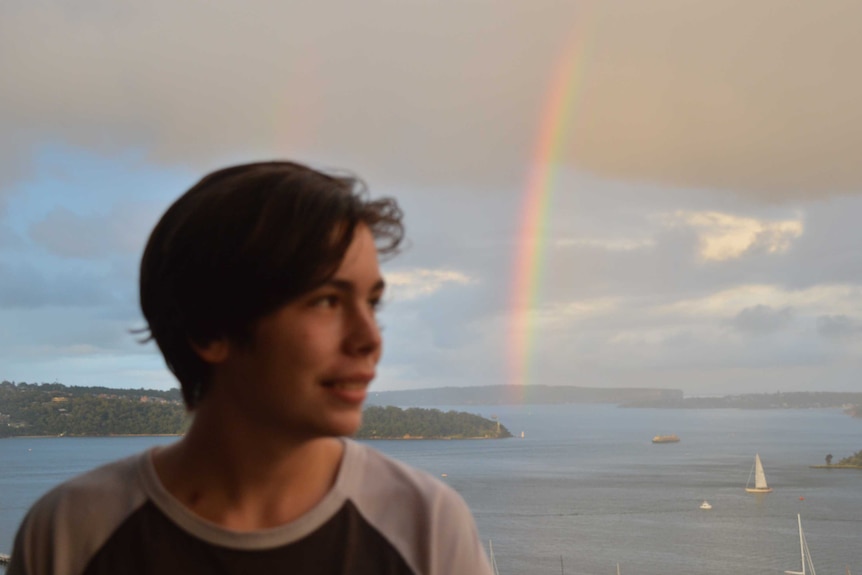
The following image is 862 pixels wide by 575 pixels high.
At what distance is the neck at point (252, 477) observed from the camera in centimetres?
85

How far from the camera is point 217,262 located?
2.71 ft

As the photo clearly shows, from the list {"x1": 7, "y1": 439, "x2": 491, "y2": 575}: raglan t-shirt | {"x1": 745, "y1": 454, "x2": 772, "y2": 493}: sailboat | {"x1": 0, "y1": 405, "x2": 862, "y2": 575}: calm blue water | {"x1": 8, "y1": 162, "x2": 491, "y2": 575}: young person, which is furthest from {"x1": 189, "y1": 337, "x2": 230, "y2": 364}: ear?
{"x1": 745, "y1": 454, "x2": 772, "y2": 493}: sailboat

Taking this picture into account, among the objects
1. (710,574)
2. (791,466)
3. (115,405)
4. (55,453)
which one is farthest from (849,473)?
(115,405)

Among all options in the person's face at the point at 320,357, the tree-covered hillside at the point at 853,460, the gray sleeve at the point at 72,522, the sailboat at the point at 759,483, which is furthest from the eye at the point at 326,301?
the tree-covered hillside at the point at 853,460

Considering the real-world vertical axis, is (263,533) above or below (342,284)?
below

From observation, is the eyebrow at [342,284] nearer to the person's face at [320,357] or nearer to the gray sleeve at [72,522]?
the person's face at [320,357]

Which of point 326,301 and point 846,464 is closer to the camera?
point 326,301

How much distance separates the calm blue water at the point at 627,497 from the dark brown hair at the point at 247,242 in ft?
61.4

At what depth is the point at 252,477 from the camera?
85cm

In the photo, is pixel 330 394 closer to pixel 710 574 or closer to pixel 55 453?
pixel 710 574

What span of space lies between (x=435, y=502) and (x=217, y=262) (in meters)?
0.29

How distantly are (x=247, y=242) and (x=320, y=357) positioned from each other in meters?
0.12

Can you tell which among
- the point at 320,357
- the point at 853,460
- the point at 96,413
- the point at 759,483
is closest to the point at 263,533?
the point at 320,357

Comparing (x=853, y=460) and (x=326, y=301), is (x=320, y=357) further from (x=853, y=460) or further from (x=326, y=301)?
(x=853, y=460)
